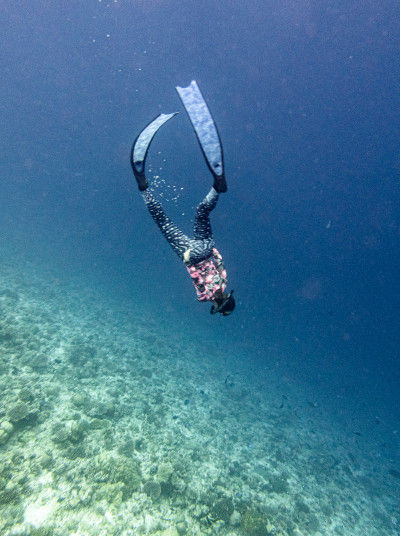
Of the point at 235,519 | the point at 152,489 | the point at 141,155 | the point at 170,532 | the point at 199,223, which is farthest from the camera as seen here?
the point at 235,519

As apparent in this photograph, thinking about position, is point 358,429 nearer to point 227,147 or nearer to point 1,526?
point 1,526

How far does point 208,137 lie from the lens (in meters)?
4.48

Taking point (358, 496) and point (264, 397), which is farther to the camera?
point (264, 397)

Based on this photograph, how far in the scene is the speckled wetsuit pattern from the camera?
5.27 metres

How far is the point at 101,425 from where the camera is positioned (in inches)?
348

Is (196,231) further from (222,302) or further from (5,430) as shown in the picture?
(5,430)

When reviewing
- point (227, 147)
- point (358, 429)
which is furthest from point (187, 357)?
point (227, 147)

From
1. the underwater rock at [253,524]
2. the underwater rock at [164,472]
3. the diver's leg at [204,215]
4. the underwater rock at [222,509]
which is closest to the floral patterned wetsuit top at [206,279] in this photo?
the diver's leg at [204,215]

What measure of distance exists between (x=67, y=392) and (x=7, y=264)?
66.9 feet

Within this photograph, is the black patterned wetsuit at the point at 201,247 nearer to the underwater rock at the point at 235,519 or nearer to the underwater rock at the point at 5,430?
the underwater rock at the point at 235,519

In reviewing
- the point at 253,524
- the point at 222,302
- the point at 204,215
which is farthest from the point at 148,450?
the point at 204,215

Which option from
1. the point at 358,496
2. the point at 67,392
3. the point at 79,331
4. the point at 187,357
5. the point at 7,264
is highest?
the point at 7,264

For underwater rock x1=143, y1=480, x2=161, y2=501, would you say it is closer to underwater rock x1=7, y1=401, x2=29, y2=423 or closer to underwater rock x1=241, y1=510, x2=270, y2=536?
underwater rock x1=241, y1=510, x2=270, y2=536

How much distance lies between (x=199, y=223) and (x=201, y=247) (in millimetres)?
603
